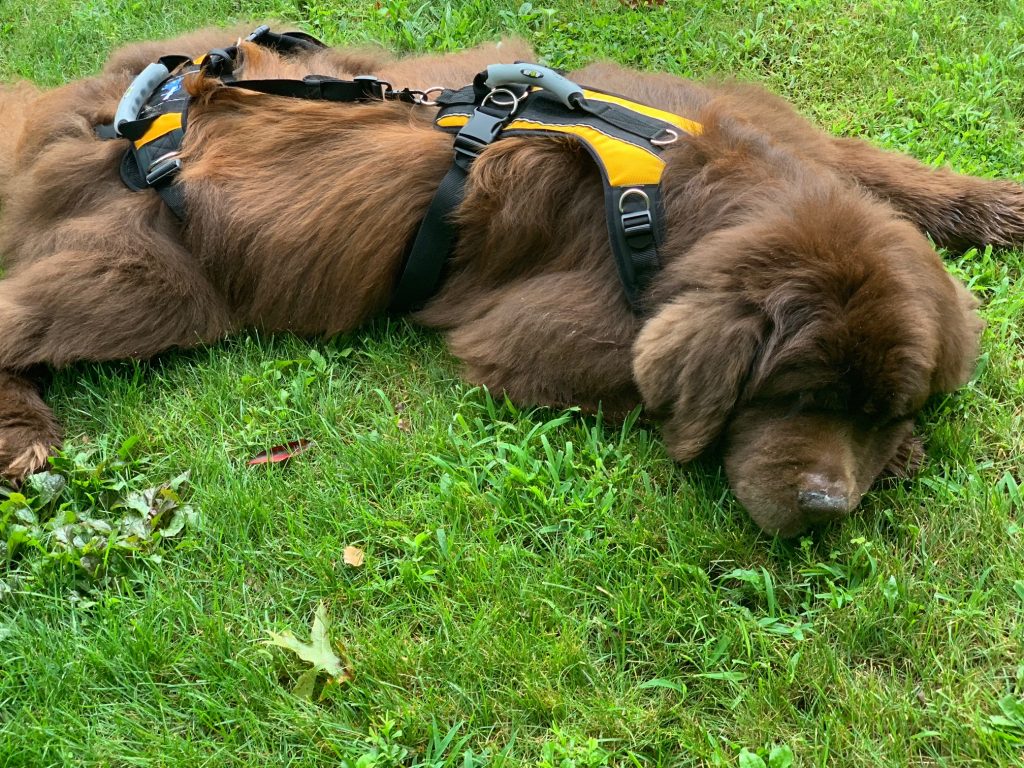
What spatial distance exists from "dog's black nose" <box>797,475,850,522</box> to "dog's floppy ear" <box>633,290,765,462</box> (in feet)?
1.12

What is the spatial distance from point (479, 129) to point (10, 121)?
2.42 meters

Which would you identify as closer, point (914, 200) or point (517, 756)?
point (517, 756)

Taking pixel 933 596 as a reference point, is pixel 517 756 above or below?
below

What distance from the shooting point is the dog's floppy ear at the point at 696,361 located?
2.62 meters

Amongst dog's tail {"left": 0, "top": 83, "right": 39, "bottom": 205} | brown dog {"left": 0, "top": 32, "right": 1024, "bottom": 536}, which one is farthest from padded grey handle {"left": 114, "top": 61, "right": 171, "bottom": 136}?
dog's tail {"left": 0, "top": 83, "right": 39, "bottom": 205}

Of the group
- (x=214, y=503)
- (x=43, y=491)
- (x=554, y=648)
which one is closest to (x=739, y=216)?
(x=554, y=648)

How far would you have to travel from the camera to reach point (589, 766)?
2.22m

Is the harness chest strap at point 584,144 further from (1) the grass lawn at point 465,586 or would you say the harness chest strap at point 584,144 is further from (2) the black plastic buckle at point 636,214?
(1) the grass lawn at point 465,586

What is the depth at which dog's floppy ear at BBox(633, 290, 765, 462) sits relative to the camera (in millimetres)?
2619

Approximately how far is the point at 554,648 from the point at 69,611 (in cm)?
153

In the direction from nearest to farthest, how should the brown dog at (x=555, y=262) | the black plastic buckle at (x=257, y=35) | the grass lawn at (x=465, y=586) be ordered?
the grass lawn at (x=465, y=586) < the brown dog at (x=555, y=262) < the black plastic buckle at (x=257, y=35)

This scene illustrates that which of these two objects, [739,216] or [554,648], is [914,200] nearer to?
[739,216]

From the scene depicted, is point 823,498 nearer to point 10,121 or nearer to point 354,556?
point 354,556

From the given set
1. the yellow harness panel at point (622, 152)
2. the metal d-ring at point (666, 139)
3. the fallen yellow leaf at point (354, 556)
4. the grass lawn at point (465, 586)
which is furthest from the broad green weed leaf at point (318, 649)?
the metal d-ring at point (666, 139)
